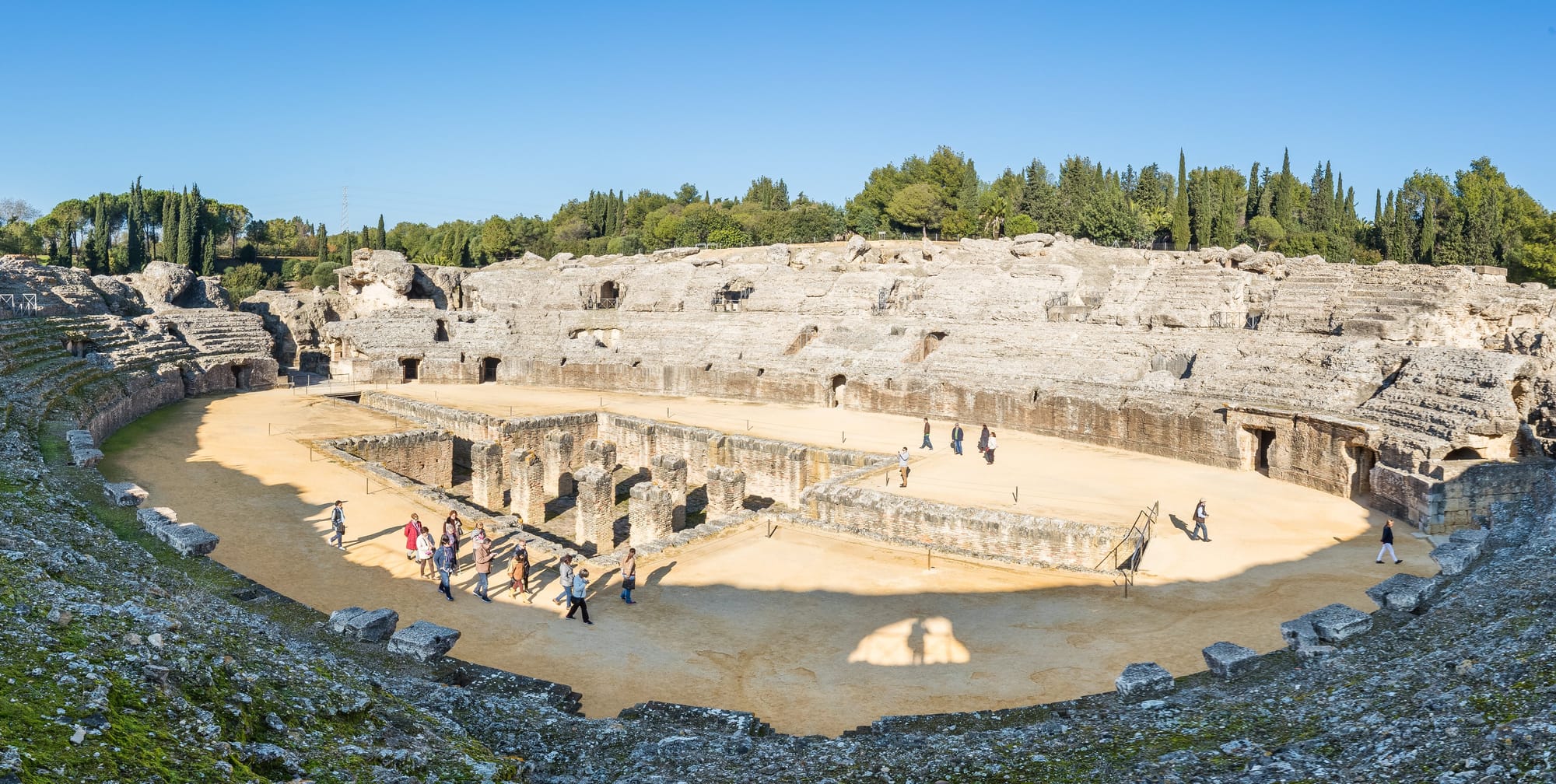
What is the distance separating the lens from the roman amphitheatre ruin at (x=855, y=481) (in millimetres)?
8125

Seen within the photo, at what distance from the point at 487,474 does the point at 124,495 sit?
7.33m

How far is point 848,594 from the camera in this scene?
1154 cm

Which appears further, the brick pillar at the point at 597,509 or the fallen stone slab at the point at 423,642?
the brick pillar at the point at 597,509

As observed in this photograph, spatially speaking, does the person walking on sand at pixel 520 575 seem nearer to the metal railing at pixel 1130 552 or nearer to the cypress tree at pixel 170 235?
the metal railing at pixel 1130 552

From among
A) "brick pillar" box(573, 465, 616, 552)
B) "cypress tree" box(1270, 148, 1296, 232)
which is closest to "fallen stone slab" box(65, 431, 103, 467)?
"brick pillar" box(573, 465, 616, 552)

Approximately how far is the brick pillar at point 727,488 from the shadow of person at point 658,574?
404 cm

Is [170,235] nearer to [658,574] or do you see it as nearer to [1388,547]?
[658,574]

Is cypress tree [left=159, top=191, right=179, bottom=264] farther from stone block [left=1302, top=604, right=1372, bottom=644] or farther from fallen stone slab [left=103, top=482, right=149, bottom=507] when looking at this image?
stone block [left=1302, top=604, right=1372, bottom=644]

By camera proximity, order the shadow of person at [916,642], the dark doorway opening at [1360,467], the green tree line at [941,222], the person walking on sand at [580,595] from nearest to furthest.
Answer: the shadow of person at [916,642], the person walking on sand at [580,595], the dark doorway opening at [1360,467], the green tree line at [941,222]

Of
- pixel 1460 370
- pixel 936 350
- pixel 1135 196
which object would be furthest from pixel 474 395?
pixel 1135 196

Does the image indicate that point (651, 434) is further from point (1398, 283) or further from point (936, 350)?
point (1398, 283)

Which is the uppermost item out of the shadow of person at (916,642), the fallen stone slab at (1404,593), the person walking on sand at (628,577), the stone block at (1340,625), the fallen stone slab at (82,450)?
the fallen stone slab at (82,450)

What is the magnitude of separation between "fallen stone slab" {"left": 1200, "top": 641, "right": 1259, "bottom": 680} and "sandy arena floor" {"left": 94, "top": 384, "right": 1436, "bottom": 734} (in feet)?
3.20

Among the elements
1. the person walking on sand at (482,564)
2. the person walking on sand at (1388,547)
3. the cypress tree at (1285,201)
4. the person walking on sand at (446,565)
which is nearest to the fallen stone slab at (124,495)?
the person walking on sand at (446,565)
